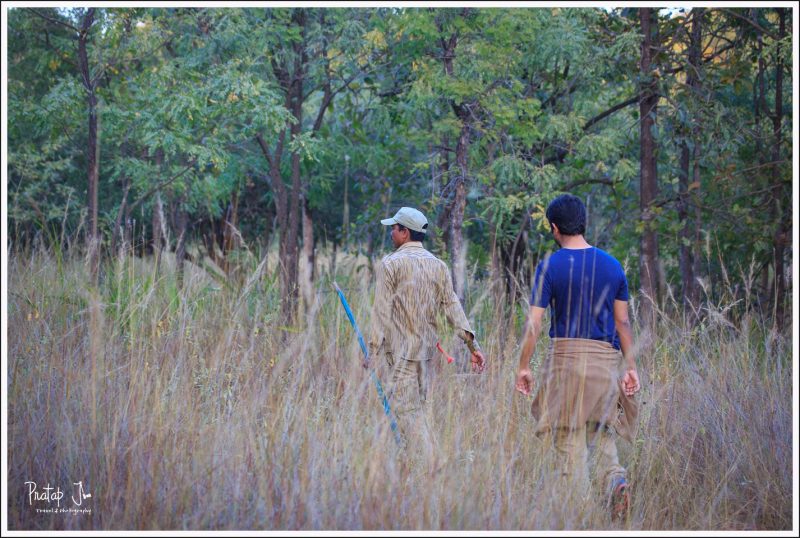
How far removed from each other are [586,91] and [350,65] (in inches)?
127

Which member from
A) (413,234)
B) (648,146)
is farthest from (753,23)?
(413,234)

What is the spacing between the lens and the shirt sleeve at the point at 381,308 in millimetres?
5277

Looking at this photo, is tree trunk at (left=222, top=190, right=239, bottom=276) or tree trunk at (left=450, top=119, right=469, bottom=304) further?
tree trunk at (left=222, top=190, right=239, bottom=276)

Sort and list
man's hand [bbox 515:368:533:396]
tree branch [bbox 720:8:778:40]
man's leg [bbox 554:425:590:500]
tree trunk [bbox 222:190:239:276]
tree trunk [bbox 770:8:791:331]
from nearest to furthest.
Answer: man's leg [bbox 554:425:590:500]
man's hand [bbox 515:368:533:396]
tree trunk [bbox 222:190:239:276]
tree branch [bbox 720:8:778:40]
tree trunk [bbox 770:8:791:331]

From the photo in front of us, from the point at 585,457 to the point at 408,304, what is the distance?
61.6 inches

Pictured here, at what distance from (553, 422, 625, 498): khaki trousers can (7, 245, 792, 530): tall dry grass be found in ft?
0.35

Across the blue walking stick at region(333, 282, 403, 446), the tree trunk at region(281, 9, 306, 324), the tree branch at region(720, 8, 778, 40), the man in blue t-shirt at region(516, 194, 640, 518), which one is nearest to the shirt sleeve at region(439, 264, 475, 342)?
the blue walking stick at region(333, 282, 403, 446)

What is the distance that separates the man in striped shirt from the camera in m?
5.29

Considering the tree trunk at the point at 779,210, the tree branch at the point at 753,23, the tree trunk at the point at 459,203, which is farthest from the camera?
the tree trunk at the point at 779,210

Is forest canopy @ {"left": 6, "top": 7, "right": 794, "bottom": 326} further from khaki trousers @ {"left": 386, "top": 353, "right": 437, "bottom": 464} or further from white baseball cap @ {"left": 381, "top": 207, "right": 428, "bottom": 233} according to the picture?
khaki trousers @ {"left": 386, "top": 353, "right": 437, "bottom": 464}

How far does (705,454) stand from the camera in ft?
17.4

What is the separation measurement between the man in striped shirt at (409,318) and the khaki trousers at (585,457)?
38.0 inches

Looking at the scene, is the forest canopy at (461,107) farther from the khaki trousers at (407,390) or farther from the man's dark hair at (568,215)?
the man's dark hair at (568,215)

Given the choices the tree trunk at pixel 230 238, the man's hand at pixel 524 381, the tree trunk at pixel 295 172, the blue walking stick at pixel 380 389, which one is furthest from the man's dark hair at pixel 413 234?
the tree trunk at pixel 295 172
